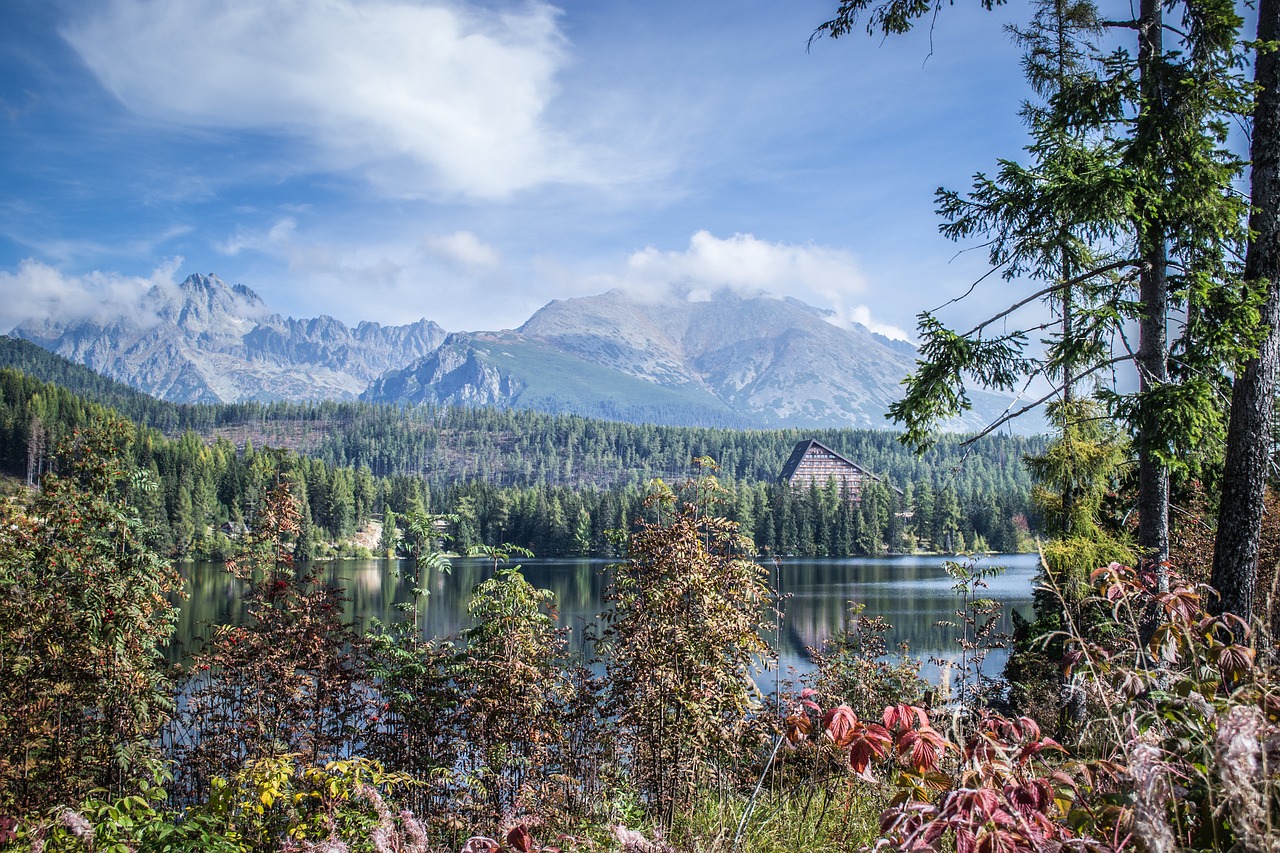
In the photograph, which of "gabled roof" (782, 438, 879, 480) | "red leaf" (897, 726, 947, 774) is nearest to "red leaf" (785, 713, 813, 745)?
"red leaf" (897, 726, 947, 774)

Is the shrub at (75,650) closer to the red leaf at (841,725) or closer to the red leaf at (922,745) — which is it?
the red leaf at (841,725)

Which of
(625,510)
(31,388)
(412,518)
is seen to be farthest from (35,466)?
(412,518)

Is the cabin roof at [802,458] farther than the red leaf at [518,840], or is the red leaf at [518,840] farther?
the cabin roof at [802,458]

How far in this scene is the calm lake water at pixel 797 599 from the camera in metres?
27.2

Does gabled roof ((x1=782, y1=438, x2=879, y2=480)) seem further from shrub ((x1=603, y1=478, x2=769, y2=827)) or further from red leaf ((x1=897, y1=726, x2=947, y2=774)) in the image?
red leaf ((x1=897, y1=726, x2=947, y2=774))

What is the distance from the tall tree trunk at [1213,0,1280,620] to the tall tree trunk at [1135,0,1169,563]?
37.0 inches

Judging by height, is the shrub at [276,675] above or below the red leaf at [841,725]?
below

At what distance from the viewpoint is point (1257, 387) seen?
5926 millimetres

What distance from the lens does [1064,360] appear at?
23.9ft

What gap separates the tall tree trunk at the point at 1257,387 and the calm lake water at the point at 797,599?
361 inches

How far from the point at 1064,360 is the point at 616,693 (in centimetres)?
503

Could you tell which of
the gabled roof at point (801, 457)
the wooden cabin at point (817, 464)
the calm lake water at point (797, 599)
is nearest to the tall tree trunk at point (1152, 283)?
the calm lake water at point (797, 599)

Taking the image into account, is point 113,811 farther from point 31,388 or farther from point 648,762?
point 31,388

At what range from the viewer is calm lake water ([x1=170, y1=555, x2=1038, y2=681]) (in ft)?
89.2
